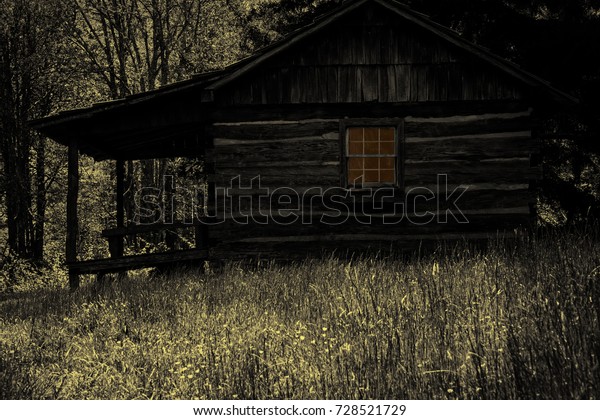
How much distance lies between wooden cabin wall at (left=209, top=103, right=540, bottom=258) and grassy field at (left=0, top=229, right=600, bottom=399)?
154 inches

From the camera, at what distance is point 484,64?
14.2 meters

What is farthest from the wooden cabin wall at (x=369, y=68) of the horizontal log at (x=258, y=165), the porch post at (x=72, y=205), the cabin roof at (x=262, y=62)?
the porch post at (x=72, y=205)

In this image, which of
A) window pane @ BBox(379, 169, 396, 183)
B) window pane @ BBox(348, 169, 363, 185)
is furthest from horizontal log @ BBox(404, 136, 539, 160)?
window pane @ BBox(348, 169, 363, 185)

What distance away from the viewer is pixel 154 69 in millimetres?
29406

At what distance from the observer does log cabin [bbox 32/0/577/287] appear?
14.3 metres

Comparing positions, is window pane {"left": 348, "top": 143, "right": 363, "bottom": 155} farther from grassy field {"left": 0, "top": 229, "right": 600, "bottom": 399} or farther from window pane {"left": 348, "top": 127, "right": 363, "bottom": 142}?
grassy field {"left": 0, "top": 229, "right": 600, "bottom": 399}

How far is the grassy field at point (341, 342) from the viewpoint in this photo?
5.28 metres

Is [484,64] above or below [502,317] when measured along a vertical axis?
above

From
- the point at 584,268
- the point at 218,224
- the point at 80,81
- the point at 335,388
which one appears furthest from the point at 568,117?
the point at 80,81

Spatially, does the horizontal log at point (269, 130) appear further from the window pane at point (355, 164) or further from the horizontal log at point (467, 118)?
the horizontal log at point (467, 118)

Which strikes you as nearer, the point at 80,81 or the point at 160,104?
the point at 160,104

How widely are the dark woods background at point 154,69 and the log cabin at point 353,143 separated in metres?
4.29
